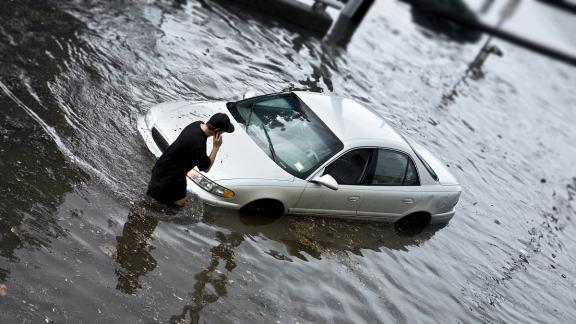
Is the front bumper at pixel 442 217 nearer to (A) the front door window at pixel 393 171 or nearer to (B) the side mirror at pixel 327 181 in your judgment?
(A) the front door window at pixel 393 171

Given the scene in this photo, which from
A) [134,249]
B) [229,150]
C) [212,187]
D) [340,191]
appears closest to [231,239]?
[212,187]

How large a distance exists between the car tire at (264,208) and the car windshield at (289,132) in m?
0.47

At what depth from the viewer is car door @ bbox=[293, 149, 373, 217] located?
7.16 meters

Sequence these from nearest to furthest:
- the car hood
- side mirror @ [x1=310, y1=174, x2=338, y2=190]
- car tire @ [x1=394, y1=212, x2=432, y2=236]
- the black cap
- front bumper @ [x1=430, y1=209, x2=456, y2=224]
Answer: the black cap < the car hood < side mirror @ [x1=310, y1=174, x2=338, y2=190] < car tire @ [x1=394, y1=212, x2=432, y2=236] < front bumper @ [x1=430, y1=209, x2=456, y2=224]

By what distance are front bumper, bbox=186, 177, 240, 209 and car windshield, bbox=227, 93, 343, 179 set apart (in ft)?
2.69

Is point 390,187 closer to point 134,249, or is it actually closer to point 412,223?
point 412,223

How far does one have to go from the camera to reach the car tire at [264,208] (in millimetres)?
6968

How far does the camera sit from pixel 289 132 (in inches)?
291

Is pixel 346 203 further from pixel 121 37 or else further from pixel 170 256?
pixel 121 37

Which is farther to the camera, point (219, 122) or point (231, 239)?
point (231, 239)

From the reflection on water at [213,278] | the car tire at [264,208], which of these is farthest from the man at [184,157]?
the car tire at [264,208]

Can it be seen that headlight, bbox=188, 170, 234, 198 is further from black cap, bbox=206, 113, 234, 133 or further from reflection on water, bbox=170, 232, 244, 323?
black cap, bbox=206, 113, 234, 133

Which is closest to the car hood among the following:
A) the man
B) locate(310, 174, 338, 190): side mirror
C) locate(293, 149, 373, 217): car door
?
locate(310, 174, 338, 190): side mirror

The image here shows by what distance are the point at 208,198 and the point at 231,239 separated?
57 cm
